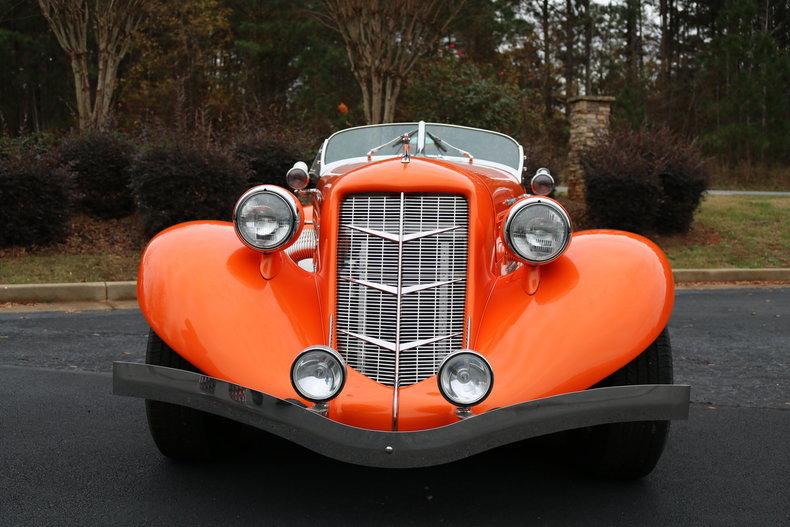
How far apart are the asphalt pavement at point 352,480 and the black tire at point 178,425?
8 cm

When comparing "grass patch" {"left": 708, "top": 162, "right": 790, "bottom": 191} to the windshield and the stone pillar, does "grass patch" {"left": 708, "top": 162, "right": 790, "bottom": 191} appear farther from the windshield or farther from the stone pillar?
the windshield

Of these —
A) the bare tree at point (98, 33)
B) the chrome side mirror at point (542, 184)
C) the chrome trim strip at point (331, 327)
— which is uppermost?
the bare tree at point (98, 33)

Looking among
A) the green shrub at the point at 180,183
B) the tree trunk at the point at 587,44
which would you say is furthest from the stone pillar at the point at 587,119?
the tree trunk at the point at 587,44

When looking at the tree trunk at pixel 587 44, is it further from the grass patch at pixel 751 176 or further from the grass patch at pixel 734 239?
the grass patch at pixel 734 239

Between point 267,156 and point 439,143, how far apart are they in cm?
701

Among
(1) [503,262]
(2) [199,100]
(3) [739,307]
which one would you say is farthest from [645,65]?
(1) [503,262]

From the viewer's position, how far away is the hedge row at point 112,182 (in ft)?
30.8

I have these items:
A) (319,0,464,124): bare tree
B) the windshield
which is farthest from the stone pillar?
the windshield

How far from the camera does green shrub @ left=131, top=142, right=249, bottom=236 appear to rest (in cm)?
978

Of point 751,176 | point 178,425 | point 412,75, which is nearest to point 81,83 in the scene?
point 412,75

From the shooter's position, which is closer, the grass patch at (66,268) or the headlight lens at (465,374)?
the headlight lens at (465,374)

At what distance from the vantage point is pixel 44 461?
136 inches

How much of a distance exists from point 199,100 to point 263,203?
24.3 meters

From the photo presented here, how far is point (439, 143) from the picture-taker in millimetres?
4559
